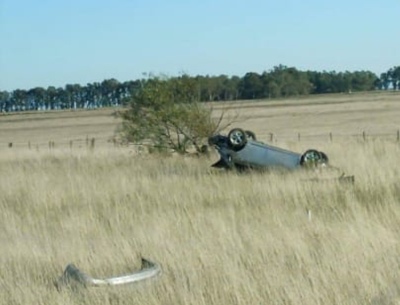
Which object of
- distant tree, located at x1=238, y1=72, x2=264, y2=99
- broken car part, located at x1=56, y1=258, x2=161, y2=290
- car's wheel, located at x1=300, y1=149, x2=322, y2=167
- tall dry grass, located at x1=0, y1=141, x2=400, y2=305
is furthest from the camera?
distant tree, located at x1=238, y1=72, x2=264, y2=99

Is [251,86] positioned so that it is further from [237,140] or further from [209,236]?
[209,236]

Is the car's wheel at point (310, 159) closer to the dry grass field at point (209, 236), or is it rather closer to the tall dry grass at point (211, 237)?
the dry grass field at point (209, 236)

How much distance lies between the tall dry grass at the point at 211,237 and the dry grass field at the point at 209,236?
17mm

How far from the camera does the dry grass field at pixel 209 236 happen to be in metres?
6.30

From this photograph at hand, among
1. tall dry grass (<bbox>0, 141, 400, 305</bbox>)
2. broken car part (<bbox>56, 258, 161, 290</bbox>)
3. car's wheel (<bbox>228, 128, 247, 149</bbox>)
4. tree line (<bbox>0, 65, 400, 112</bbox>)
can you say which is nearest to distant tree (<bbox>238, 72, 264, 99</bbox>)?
tree line (<bbox>0, 65, 400, 112</bbox>)

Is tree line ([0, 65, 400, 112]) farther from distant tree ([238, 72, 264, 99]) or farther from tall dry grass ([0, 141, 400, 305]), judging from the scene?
tall dry grass ([0, 141, 400, 305])

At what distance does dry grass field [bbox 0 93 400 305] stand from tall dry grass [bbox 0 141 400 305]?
2 centimetres

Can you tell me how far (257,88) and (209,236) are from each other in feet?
413

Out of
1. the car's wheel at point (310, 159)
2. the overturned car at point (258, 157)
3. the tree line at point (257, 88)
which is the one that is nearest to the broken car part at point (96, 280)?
the overturned car at point (258, 157)

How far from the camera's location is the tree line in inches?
5276

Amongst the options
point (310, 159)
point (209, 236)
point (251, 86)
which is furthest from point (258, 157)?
point (251, 86)

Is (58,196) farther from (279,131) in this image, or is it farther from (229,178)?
(279,131)

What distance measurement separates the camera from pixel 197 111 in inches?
946

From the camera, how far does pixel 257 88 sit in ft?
Result: 438
